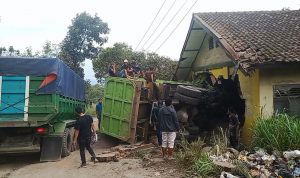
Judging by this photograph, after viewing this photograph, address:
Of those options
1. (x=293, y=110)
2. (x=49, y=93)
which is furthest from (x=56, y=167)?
(x=293, y=110)

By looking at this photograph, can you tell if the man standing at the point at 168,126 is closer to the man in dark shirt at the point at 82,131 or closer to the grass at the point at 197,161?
the grass at the point at 197,161

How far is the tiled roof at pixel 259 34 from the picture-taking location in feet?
38.7

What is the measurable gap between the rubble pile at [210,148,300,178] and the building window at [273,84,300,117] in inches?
128

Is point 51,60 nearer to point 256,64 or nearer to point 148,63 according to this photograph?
point 256,64

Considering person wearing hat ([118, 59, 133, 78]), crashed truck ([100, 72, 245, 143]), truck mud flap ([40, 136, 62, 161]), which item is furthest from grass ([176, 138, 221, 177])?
person wearing hat ([118, 59, 133, 78])

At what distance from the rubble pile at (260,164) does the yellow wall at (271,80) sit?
9.36ft

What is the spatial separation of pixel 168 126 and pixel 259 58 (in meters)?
3.65

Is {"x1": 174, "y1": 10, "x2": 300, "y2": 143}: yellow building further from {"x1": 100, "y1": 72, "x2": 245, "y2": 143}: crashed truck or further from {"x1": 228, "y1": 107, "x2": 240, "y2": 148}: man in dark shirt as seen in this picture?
{"x1": 100, "y1": 72, "x2": 245, "y2": 143}: crashed truck

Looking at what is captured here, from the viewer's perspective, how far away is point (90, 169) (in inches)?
385

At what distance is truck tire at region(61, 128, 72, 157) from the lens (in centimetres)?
1178

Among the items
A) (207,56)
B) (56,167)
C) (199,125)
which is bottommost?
(56,167)

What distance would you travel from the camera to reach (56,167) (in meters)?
10.2

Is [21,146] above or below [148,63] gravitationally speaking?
below

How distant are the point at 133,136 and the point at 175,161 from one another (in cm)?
328
